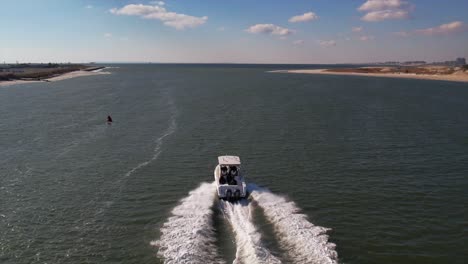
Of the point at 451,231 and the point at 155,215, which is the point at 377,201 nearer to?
the point at 451,231

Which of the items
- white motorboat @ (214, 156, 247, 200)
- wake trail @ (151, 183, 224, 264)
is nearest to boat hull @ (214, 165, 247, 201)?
white motorboat @ (214, 156, 247, 200)

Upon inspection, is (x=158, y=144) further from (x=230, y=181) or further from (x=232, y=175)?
(x=230, y=181)

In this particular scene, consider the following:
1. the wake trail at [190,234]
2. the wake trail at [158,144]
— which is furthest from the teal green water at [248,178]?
the wake trail at [190,234]

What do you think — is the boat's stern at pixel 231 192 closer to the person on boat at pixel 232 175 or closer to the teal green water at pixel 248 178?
the person on boat at pixel 232 175

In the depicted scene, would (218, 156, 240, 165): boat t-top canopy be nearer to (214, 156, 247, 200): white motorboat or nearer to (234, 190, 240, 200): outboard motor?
(214, 156, 247, 200): white motorboat

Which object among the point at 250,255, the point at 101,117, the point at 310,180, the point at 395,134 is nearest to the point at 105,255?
the point at 250,255
